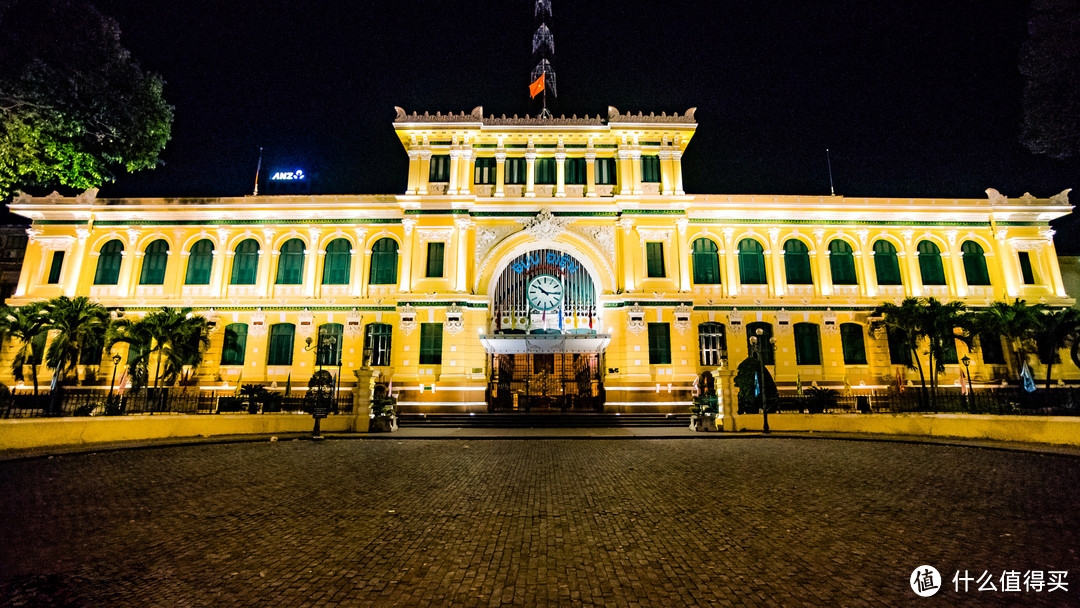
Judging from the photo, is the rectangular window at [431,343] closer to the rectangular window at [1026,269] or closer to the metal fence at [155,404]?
the metal fence at [155,404]

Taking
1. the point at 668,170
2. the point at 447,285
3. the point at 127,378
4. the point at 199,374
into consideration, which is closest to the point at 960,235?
the point at 668,170

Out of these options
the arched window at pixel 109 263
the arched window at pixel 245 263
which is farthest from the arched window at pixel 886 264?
the arched window at pixel 109 263

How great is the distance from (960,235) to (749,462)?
27.0 m

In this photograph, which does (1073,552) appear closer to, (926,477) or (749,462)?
(926,477)

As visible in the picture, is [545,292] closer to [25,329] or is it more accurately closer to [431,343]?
[431,343]

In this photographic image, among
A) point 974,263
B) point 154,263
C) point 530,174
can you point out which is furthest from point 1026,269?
point 154,263

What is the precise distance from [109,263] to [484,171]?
21686 millimetres

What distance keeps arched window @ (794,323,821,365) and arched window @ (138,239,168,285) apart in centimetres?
3504

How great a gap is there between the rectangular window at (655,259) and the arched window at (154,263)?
87.9 feet

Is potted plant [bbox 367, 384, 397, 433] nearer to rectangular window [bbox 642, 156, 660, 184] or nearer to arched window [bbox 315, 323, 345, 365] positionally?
arched window [bbox 315, 323, 345, 365]

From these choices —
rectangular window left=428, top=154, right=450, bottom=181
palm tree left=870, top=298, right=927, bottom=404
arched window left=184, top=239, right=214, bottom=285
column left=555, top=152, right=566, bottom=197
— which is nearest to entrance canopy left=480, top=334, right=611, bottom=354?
column left=555, top=152, right=566, bottom=197

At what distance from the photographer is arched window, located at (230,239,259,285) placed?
87.4 feet

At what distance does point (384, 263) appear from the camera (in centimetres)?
2677

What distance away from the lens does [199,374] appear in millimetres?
24734
